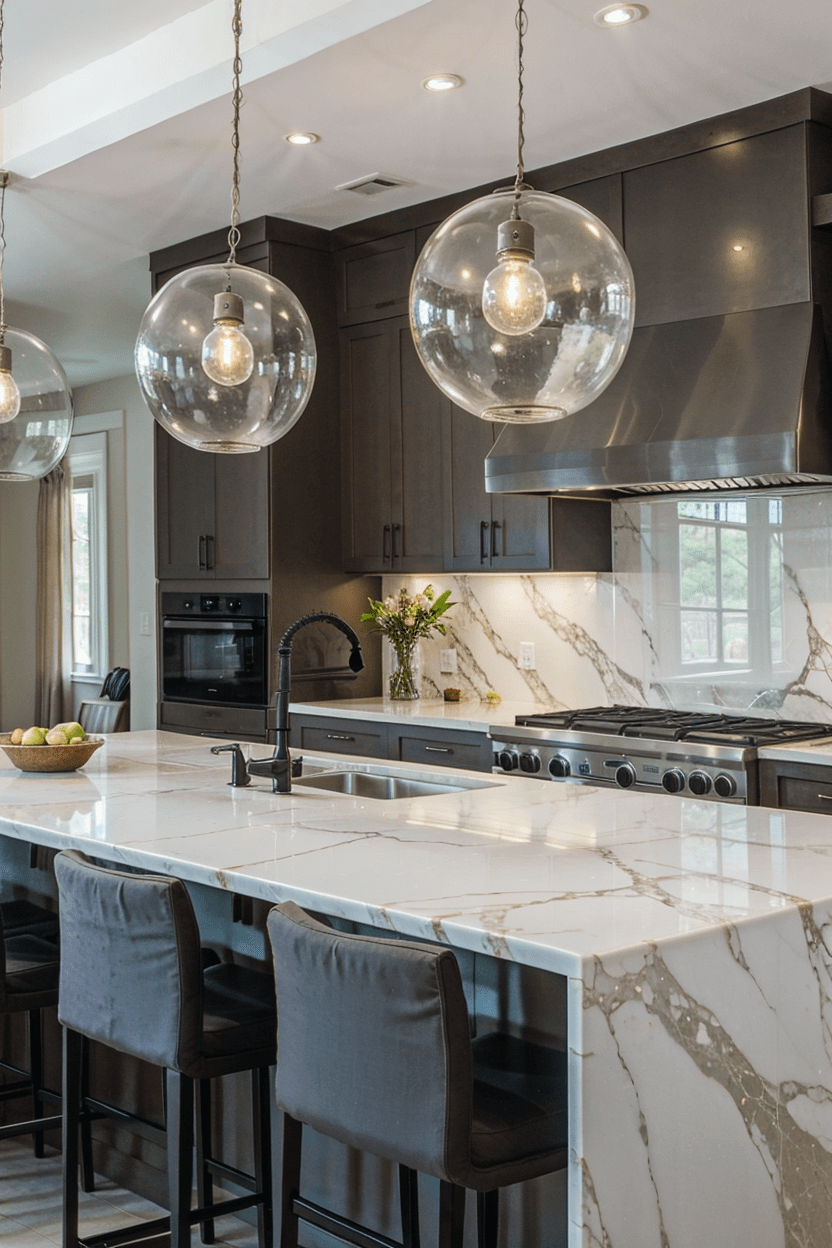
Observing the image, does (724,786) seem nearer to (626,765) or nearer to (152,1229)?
(626,765)

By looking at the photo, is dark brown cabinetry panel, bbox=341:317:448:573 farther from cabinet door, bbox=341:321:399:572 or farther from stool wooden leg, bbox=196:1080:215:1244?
stool wooden leg, bbox=196:1080:215:1244

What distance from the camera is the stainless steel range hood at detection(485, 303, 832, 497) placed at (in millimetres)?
3615

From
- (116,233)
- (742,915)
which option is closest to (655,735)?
(742,915)

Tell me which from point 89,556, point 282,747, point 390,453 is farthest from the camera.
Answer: point 89,556

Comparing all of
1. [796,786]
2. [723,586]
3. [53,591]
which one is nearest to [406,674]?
[723,586]

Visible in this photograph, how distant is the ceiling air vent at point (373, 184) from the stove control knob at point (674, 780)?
7.36 feet

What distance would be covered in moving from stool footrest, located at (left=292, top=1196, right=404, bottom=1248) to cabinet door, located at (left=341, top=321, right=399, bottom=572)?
3.34 metres

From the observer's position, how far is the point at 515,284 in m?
1.85

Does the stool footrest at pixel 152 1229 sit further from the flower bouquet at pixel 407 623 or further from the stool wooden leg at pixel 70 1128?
the flower bouquet at pixel 407 623

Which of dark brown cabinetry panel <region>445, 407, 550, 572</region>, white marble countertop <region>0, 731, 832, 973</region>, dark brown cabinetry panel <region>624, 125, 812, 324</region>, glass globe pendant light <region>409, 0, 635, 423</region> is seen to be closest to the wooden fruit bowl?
white marble countertop <region>0, 731, 832, 973</region>

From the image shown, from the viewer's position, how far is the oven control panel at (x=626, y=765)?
358 cm

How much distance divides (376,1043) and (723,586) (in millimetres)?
2958

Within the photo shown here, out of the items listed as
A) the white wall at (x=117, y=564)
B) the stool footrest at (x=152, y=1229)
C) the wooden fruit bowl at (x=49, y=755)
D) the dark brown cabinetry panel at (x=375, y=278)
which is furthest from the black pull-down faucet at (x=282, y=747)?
the white wall at (x=117, y=564)

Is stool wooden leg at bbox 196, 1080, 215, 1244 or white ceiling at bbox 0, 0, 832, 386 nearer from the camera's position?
stool wooden leg at bbox 196, 1080, 215, 1244
